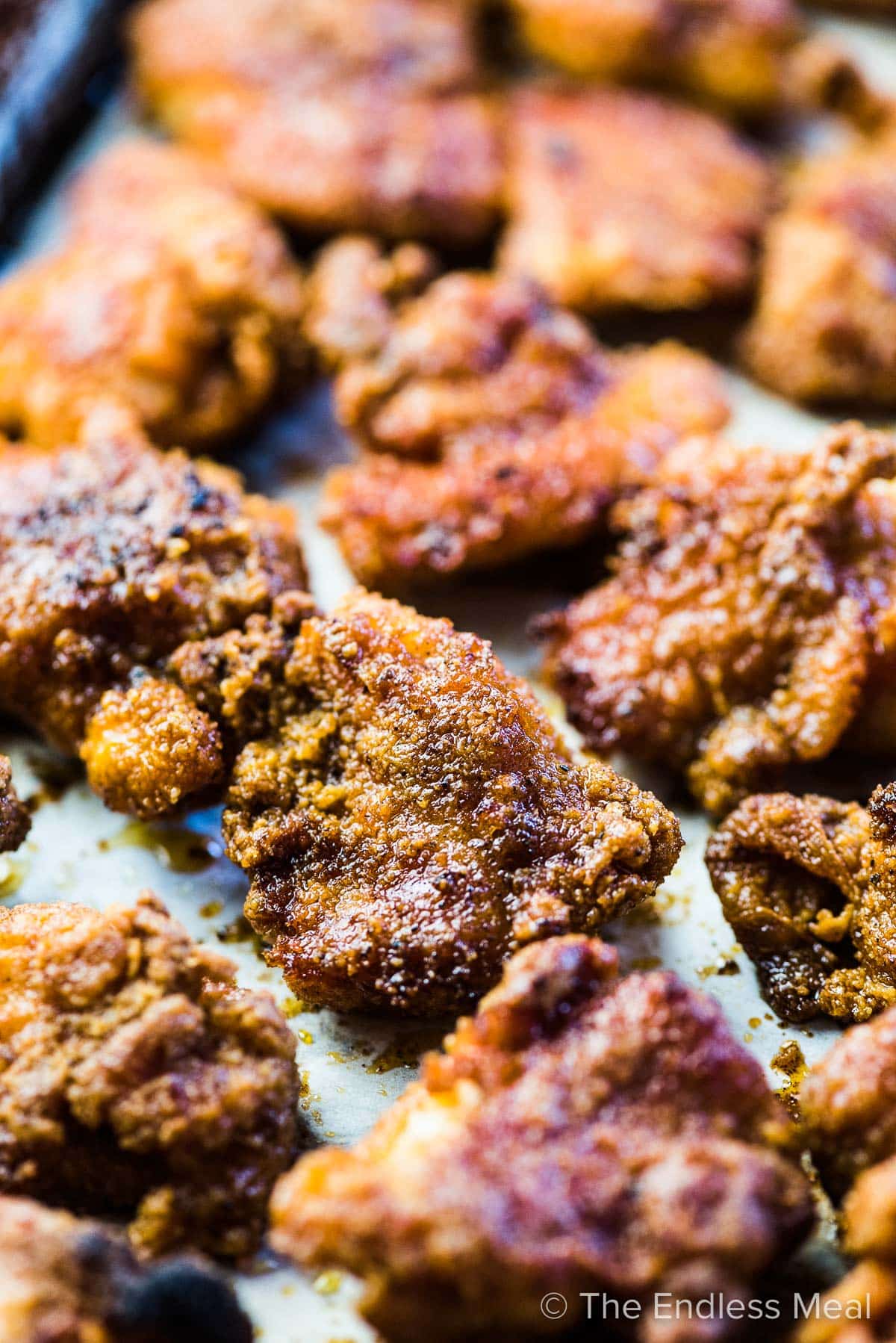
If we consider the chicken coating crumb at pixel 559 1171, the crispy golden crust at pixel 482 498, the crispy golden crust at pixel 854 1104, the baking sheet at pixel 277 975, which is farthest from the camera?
the crispy golden crust at pixel 482 498

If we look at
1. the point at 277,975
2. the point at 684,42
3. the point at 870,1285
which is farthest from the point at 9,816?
the point at 684,42

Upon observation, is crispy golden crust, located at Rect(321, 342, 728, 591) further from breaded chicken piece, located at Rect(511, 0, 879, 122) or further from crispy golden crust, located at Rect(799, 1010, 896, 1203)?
breaded chicken piece, located at Rect(511, 0, 879, 122)

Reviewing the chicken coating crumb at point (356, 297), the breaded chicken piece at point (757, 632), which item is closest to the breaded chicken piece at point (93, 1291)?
the breaded chicken piece at point (757, 632)

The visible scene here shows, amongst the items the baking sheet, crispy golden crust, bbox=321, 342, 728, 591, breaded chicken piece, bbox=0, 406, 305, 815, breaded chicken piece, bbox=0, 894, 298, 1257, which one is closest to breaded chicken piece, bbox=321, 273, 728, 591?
crispy golden crust, bbox=321, 342, 728, 591

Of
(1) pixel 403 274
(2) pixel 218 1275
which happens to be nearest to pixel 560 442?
(1) pixel 403 274

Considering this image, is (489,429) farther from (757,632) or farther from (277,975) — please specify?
(277,975)

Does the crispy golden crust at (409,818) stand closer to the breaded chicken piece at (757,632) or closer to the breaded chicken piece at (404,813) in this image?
the breaded chicken piece at (404,813)
